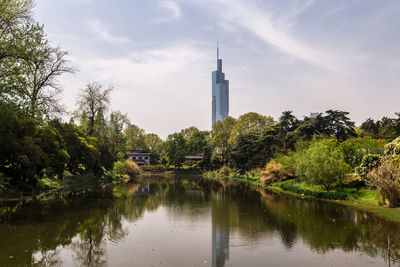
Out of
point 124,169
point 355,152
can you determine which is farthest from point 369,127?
point 124,169

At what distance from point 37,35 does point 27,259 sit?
20581mm

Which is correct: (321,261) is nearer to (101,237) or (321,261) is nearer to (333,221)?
(333,221)

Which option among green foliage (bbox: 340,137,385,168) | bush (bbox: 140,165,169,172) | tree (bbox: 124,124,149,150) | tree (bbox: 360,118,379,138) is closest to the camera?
green foliage (bbox: 340,137,385,168)

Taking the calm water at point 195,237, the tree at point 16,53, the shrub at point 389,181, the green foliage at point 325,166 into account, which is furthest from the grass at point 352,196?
the tree at point 16,53

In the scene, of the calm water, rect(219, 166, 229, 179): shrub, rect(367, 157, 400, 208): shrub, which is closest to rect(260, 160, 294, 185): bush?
the calm water

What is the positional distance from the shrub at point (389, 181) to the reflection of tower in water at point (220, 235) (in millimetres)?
11388

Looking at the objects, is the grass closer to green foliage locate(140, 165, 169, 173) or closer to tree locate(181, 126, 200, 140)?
green foliage locate(140, 165, 169, 173)

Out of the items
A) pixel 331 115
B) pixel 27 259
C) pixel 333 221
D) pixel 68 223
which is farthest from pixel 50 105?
pixel 331 115

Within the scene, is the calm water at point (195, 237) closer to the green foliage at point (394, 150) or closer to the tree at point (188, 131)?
the green foliage at point (394, 150)

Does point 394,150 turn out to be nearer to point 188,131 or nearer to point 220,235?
point 220,235

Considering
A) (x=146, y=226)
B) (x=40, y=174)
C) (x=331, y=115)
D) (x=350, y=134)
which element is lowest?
(x=146, y=226)

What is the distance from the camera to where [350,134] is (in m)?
50.7

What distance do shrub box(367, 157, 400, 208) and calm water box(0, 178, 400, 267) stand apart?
2.50 m

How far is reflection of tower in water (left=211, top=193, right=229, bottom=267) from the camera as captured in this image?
40.4ft
